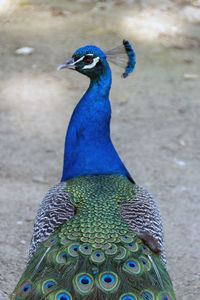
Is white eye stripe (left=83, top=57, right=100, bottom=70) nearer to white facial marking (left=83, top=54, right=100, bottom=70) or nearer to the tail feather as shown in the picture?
white facial marking (left=83, top=54, right=100, bottom=70)

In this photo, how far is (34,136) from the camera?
4.17 metres

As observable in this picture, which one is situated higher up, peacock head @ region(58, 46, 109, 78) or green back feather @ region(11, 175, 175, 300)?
peacock head @ region(58, 46, 109, 78)

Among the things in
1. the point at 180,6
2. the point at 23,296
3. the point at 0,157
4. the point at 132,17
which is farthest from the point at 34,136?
the point at 180,6

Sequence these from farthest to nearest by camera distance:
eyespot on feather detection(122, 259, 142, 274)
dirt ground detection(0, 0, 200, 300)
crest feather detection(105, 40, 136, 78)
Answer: dirt ground detection(0, 0, 200, 300) < crest feather detection(105, 40, 136, 78) < eyespot on feather detection(122, 259, 142, 274)

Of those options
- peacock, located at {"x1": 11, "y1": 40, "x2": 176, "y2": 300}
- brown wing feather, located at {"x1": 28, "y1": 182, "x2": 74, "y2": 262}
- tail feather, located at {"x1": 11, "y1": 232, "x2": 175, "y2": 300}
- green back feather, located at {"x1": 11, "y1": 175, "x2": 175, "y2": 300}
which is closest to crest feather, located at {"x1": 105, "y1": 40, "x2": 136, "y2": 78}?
peacock, located at {"x1": 11, "y1": 40, "x2": 176, "y2": 300}

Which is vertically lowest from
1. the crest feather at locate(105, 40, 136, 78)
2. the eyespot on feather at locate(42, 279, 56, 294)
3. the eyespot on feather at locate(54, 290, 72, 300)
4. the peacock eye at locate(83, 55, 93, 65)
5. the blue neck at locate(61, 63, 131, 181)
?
the blue neck at locate(61, 63, 131, 181)

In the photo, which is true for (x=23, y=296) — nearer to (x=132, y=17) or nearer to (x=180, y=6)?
(x=132, y=17)

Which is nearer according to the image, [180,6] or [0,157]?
[0,157]

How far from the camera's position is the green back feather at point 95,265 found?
5.40 feet

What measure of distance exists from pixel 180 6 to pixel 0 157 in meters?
4.23

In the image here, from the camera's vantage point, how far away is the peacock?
5.49 ft

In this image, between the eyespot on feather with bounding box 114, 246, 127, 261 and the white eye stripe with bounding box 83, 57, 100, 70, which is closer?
the eyespot on feather with bounding box 114, 246, 127, 261

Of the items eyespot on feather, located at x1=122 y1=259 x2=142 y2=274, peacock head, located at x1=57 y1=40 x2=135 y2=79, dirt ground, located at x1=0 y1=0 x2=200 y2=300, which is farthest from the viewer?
dirt ground, located at x1=0 y1=0 x2=200 y2=300

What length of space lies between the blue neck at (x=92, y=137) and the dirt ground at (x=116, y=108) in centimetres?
65
